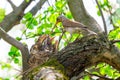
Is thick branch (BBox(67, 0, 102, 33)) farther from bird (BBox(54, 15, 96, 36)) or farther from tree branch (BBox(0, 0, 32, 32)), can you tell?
tree branch (BBox(0, 0, 32, 32))

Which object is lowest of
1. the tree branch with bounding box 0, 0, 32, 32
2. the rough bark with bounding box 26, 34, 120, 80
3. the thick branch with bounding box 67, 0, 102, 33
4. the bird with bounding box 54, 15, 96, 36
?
the rough bark with bounding box 26, 34, 120, 80

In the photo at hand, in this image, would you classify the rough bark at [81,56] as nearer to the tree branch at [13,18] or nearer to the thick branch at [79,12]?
the thick branch at [79,12]

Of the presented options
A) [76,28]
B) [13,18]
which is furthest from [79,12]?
[13,18]

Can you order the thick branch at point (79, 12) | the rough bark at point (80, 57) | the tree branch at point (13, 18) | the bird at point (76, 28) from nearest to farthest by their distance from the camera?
the rough bark at point (80, 57) < the bird at point (76, 28) < the thick branch at point (79, 12) < the tree branch at point (13, 18)

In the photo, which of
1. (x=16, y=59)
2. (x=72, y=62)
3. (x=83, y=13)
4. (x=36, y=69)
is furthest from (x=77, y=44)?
(x=16, y=59)

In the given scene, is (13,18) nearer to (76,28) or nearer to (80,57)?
(76,28)

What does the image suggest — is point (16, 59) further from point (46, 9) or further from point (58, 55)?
point (58, 55)

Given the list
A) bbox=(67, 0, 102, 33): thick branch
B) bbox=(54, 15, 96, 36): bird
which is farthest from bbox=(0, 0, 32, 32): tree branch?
bbox=(54, 15, 96, 36): bird

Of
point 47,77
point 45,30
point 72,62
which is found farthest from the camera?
point 45,30

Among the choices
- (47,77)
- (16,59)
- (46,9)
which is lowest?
(47,77)

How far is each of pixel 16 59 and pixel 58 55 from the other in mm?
831

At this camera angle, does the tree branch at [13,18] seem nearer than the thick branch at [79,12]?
No

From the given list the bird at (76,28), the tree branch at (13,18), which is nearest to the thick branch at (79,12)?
the bird at (76,28)

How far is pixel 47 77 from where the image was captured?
1.02 meters
